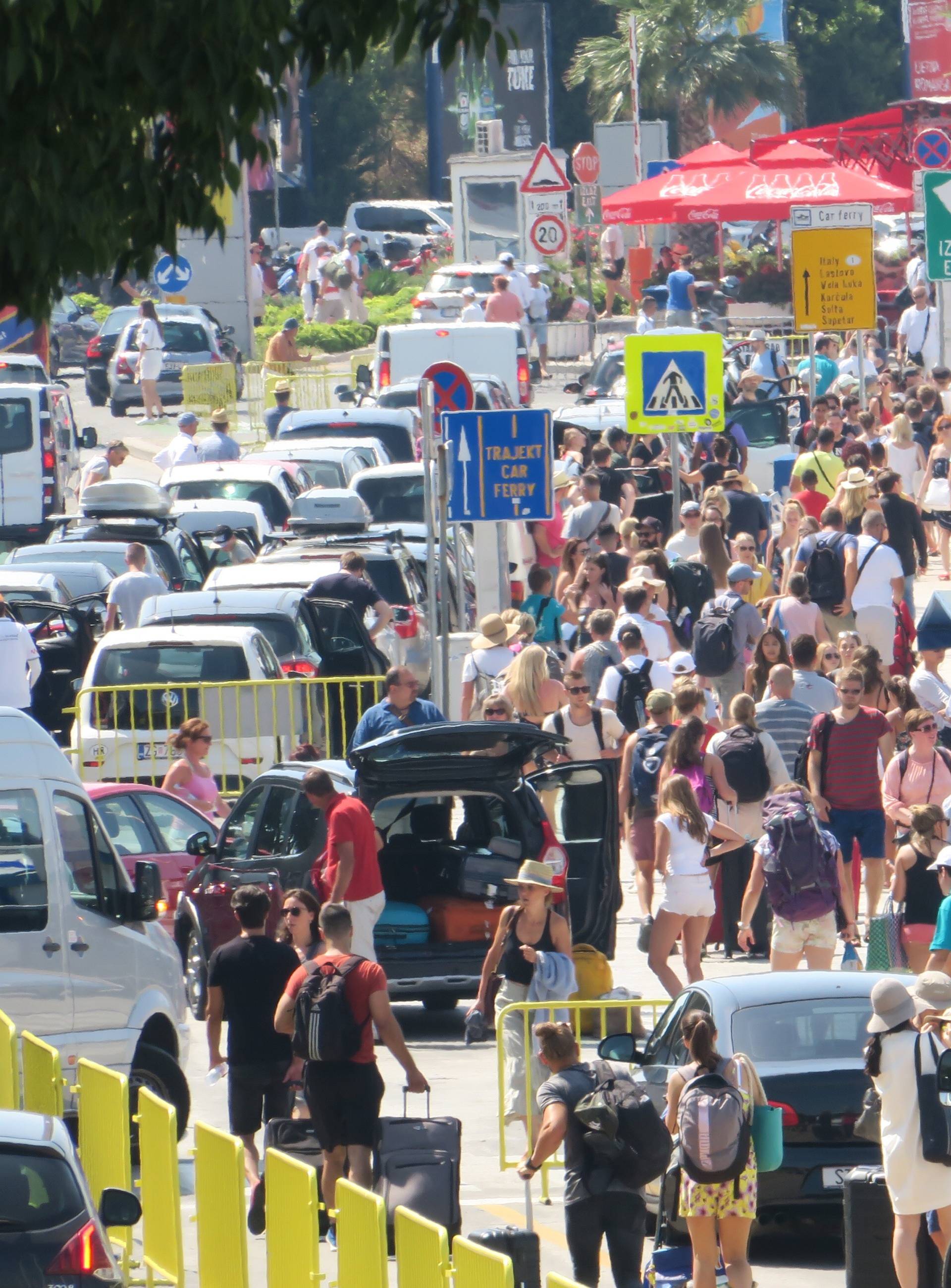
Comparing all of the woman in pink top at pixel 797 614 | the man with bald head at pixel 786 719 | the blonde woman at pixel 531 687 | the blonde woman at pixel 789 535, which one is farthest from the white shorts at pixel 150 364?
the man with bald head at pixel 786 719

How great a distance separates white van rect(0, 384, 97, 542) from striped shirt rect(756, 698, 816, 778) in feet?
52.1

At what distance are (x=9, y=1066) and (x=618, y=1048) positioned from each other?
245 cm

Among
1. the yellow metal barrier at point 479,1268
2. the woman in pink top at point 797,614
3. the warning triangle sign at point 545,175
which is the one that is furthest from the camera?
the warning triangle sign at point 545,175

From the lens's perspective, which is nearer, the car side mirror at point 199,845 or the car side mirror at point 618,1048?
the car side mirror at point 618,1048

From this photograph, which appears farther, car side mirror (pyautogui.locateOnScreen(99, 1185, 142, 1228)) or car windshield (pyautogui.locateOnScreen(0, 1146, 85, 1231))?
car side mirror (pyautogui.locateOnScreen(99, 1185, 142, 1228))

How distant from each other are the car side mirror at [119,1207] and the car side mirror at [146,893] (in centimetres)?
347

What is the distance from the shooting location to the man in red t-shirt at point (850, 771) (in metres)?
13.7

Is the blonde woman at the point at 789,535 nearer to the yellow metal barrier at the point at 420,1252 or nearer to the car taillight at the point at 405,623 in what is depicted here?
the car taillight at the point at 405,623

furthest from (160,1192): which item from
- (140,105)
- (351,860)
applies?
(140,105)

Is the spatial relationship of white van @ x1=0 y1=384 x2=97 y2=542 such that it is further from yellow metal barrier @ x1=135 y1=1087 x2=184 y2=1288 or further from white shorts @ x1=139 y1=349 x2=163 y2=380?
yellow metal barrier @ x1=135 y1=1087 x2=184 y2=1288

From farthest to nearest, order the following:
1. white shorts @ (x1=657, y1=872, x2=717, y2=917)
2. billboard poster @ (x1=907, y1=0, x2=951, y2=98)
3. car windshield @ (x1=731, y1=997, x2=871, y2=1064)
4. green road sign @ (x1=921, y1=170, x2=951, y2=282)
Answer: billboard poster @ (x1=907, y1=0, x2=951, y2=98), green road sign @ (x1=921, y1=170, x2=951, y2=282), white shorts @ (x1=657, y1=872, x2=717, y2=917), car windshield @ (x1=731, y1=997, x2=871, y2=1064)

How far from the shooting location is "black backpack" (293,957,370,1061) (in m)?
9.70

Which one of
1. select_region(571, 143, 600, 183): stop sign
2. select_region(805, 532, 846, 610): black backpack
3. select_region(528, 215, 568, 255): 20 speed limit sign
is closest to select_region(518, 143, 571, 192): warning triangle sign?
select_region(528, 215, 568, 255): 20 speed limit sign

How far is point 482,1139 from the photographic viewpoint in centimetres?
1148
